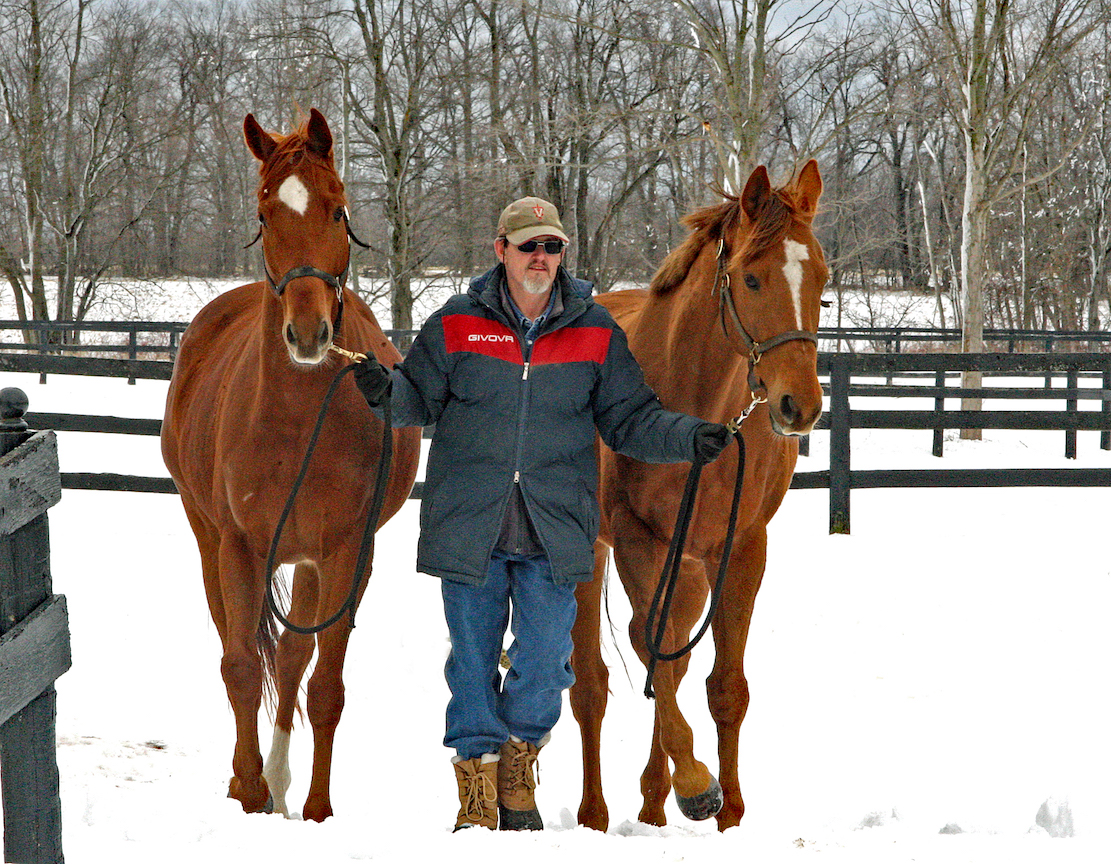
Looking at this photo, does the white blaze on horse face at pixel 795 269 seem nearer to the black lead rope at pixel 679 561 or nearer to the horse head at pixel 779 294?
the horse head at pixel 779 294

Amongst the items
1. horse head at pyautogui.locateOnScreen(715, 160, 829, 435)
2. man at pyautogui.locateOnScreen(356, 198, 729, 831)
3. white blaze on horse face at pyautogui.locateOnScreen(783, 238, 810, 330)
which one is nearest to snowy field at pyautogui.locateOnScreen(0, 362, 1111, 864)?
man at pyautogui.locateOnScreen(356, 198, 729, 831)

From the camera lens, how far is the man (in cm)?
272

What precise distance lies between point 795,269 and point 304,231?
4.60ft

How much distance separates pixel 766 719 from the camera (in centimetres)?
413

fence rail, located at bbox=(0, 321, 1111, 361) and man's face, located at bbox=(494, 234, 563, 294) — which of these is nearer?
man's face, located at bbox=(494, 234, 563, 294)

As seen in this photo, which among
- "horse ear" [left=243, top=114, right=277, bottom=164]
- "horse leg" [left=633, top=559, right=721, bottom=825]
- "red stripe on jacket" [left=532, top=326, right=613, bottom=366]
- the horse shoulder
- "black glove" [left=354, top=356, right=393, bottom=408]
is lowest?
"horse leg" [left=633, top=559, right=721, bottom=825]

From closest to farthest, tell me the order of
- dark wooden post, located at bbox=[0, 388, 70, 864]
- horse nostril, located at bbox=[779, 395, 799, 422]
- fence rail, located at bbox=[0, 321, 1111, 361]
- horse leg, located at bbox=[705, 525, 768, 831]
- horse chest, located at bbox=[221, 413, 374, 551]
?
1. dark wooden post, located at bbox=[0, 388, 70, 864]
2. horse nostril, located at bbox=[779, 395, 799, 422]
3. horse chest, located at bbox=[221, 413, 374, 551]
4. horse leg, located at bbox=[705, 525, 768, 831]
5. fence rail, located at bbox=[0, 321, 1111, 361]

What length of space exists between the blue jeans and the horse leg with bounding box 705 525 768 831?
2.24ft

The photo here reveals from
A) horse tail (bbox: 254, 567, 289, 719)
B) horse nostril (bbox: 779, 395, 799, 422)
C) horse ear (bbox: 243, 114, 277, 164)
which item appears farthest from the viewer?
horse tail (bbox: 254, 567, 289, 719)

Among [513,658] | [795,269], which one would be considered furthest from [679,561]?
[795,269]

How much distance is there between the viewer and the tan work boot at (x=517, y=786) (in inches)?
108

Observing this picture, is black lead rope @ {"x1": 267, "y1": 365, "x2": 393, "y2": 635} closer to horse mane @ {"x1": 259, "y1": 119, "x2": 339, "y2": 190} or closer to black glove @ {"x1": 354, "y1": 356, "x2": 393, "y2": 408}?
black glove @ {"x1": 354, "y1": 356, "x2": 393, "y2": 408}

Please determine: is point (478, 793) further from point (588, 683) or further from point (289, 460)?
point (289, 460)

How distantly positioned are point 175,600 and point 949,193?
944 inches
